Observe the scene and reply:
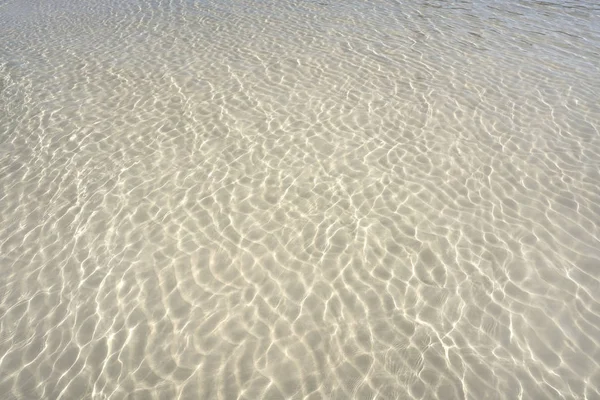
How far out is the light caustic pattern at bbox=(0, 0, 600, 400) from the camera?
4035mm

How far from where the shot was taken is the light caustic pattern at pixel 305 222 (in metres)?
4.04

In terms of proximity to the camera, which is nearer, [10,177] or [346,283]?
[346,283]

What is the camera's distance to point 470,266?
487 cm

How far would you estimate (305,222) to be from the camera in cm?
553

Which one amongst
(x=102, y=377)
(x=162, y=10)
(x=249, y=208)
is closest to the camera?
(x=102, y=377)

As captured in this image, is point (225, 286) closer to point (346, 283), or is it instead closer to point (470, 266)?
point (346, 283)

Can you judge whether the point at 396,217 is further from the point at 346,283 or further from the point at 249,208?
the point at 249,208

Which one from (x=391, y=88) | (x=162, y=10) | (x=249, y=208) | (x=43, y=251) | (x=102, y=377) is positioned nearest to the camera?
(x=102, y=377)

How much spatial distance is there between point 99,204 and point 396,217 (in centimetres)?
379

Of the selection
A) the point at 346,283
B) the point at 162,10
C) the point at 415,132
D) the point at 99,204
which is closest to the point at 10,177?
the point at 99,204

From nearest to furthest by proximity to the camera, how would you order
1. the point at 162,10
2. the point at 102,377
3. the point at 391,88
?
1. the point at 102,377
2. the point at 391,88
3. the point at 162,10

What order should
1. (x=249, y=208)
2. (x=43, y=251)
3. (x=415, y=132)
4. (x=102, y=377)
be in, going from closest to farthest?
(x=102, y=377) → (x=43, y=251) → (x=249, y=208) → (x=415, y=132)

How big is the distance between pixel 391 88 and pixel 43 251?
6.25 m

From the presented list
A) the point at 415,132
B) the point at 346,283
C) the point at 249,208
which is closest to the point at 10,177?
the point at 249,208
